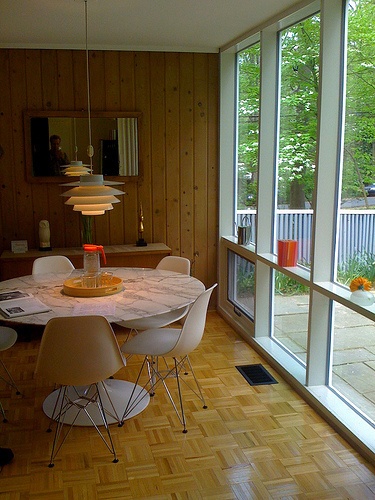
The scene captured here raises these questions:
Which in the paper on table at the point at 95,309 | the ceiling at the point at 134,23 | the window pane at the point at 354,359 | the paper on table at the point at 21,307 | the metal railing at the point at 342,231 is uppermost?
the ceiling at the point at 134,23

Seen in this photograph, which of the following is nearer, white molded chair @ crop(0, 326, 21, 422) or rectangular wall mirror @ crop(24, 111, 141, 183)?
white molded chair @ crop(0, 326, 21, 422)

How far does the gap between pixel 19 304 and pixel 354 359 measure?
1.98 m

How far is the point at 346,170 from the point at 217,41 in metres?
2.09

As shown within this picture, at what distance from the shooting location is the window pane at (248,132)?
4.63 metres

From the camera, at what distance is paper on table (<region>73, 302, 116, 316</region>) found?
2947mm

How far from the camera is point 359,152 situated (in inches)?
123

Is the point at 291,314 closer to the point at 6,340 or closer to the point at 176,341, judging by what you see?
the point at 176,341

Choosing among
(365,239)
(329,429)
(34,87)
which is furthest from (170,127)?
(329,429)

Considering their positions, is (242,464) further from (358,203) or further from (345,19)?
(345,19)

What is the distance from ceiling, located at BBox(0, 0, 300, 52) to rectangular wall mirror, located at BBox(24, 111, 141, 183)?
597 millimetres

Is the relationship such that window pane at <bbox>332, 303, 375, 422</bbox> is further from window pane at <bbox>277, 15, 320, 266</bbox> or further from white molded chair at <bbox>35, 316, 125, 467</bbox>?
white molded chair at <bbox>35, 316, 125, 467</bbox>

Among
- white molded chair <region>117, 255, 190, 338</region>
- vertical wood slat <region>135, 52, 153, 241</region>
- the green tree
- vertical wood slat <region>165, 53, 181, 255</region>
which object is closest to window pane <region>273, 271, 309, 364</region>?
the green tree

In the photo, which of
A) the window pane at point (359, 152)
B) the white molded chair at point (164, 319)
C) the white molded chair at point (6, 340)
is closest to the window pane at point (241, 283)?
the white molded chair at point (164, 319)

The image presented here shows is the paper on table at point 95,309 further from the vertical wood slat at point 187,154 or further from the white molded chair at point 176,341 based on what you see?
the vertical wood slat at point 187,154
